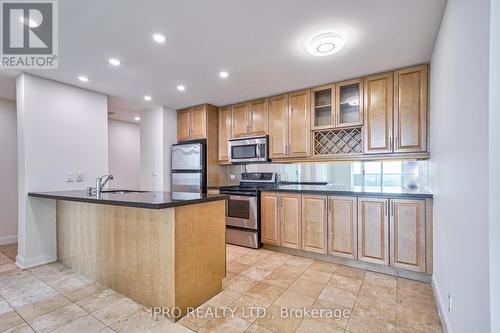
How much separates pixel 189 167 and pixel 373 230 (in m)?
3.10

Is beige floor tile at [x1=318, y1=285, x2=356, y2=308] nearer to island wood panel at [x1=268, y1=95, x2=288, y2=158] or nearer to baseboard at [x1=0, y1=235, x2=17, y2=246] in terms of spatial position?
island wood panel at [x1=268, y1=95, x2=288, y2=158]

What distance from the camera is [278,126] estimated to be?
12.1 feet

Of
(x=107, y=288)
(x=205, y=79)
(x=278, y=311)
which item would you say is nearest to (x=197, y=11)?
(x=205, y=79)

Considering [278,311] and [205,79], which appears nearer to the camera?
[278,311]

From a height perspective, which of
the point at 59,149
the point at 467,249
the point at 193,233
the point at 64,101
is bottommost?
the point at 193,233

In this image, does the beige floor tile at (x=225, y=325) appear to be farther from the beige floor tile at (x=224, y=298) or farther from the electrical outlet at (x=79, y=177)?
the electrical outlet at (x=79, y=177)

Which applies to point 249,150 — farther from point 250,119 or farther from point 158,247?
point 158,247

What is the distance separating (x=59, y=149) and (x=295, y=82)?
3385 mm

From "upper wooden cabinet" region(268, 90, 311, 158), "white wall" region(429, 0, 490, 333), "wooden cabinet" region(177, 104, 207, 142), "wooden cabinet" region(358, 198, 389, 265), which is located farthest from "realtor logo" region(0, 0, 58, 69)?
"wooden cabinet" region(358, 198, 389, 265)

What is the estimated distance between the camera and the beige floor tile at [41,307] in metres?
1.84

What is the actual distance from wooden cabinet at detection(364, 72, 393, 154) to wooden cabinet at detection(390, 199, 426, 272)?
0.75m

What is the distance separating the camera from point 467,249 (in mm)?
1124

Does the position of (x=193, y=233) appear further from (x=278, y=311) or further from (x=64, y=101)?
(x=64, y=101)

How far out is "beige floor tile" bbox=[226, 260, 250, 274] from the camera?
2.67 m
